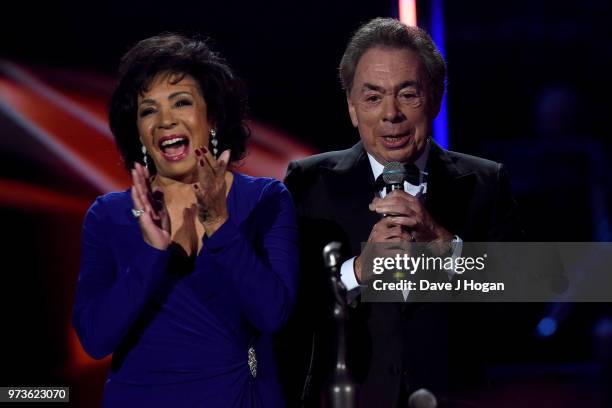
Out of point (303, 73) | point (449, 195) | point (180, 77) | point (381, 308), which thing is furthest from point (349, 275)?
point (303, 73)

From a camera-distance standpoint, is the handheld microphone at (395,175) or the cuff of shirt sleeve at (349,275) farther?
the cuff of shirt sleeve at (349,275)

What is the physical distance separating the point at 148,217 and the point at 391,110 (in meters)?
0.69

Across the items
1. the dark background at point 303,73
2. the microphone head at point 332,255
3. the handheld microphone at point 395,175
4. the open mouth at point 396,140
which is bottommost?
the microphone head at point 332,255

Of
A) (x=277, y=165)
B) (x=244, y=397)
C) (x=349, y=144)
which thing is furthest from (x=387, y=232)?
(x=277, y=165)

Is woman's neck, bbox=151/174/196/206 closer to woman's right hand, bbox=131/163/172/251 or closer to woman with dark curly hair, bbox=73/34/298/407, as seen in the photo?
woman with dark curly hair, bbox=73/34/298/407

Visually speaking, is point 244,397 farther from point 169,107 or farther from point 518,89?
point 518,89

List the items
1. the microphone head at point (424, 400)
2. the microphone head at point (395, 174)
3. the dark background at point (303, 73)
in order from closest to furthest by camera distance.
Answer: the microphone head at point (424, 400)
the microphone head at point (395, 174)
the dark background at point (303, 73)

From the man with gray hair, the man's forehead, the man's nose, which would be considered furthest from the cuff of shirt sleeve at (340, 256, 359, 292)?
the man's forehead

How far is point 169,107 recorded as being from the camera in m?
1.95

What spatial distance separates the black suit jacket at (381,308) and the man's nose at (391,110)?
0.15 metres

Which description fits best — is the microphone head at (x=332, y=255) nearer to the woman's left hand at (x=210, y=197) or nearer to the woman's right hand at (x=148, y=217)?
the woman's left hand at (x=210, y=197)

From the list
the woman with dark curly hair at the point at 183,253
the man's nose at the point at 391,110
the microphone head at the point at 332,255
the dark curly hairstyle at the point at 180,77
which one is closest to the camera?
the microphone head at the point at 332,255

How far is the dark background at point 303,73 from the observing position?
289 cm

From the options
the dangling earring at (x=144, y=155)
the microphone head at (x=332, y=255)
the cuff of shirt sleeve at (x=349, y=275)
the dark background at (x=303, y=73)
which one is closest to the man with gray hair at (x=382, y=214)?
the cuff of shirt sleeve at (x=349, y=275)
